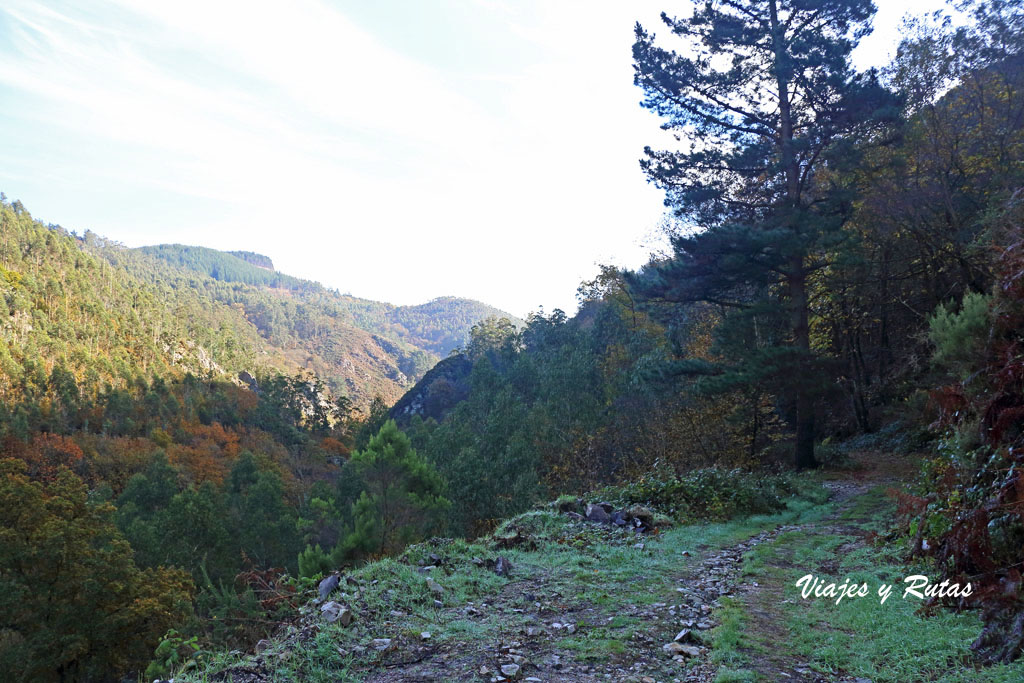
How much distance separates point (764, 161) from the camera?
1441 cm

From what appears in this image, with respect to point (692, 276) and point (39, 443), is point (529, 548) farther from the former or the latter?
point (39, 443)

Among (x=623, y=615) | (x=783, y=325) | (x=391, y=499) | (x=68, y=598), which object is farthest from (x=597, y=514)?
(x=68, y=598)

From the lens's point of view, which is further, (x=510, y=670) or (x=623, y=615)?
(x=623, y=615)

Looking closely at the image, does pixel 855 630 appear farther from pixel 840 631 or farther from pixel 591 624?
pixel 591 624

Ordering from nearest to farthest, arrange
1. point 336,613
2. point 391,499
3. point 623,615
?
point 336,613, point 623,615, point 391,499

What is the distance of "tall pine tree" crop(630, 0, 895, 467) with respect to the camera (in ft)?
44.3

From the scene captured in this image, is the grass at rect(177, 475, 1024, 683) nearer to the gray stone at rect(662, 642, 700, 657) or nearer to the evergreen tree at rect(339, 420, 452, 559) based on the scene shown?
the gray stone at rect(662, 642, 700, 657)

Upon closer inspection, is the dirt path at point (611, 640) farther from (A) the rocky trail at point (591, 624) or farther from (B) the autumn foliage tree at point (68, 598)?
(B) the autumn foliage tree at point (68, 598)

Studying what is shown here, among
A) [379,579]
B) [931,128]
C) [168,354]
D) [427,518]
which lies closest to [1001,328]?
[379,579]

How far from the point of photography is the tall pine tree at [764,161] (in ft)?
44.3

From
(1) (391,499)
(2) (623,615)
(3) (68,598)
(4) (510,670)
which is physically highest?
(4) (510,670)

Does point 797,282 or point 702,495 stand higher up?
point 797,282

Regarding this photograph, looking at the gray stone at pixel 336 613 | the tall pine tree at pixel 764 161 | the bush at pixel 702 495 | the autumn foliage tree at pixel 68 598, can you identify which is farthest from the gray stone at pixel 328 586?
the autumn foliage tree at pixel 68 598

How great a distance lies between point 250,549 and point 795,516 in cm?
3242
